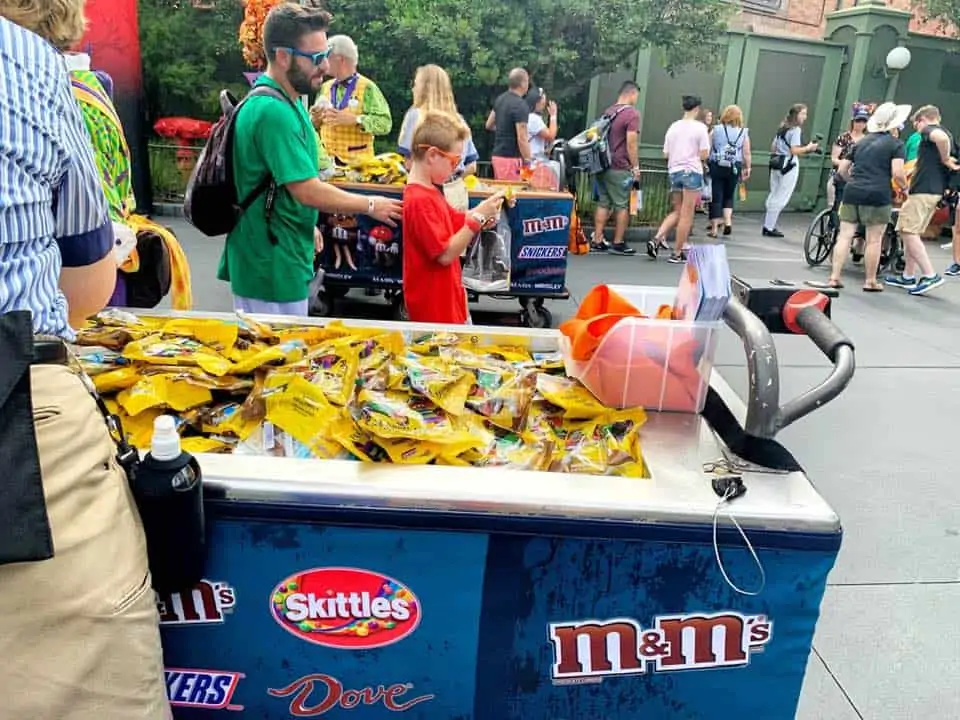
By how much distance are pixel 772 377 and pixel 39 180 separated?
4.25 ft

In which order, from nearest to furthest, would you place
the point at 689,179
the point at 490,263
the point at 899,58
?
the point at 490,263
the point at 689,179
the point at 899,58

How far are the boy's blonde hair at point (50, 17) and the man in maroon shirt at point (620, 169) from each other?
322 inches

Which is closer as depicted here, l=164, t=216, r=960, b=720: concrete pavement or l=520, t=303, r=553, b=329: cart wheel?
l=164, t=216, r=960, b=720: concrete pavement

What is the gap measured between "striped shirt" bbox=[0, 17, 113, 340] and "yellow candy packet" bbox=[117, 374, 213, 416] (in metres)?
0.37

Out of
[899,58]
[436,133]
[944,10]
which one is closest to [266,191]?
[436,133]

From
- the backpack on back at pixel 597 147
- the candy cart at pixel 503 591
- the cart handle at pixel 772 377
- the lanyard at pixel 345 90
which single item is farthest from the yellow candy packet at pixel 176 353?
the backpack on back at pixel 597 147

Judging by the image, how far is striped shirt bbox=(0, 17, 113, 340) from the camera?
1134mm

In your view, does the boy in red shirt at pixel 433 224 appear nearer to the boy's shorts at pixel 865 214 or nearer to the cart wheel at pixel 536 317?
the cart wheel at pixel 536 317

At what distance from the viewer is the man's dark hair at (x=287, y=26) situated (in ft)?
9.31

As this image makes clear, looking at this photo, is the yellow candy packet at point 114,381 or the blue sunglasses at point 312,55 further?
the blue sunglasses at point 312,55

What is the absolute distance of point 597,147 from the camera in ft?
29.7

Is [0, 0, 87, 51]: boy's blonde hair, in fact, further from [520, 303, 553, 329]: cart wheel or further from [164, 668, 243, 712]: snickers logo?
[520, 303, 553, 329]: cart wheel

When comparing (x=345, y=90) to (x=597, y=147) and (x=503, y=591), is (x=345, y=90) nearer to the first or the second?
(x=597, y=147)

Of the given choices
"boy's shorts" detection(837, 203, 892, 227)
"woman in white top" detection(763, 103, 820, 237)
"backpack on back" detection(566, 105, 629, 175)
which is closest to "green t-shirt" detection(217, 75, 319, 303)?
"backpack on back" detection(566, 105, 629, 175)
